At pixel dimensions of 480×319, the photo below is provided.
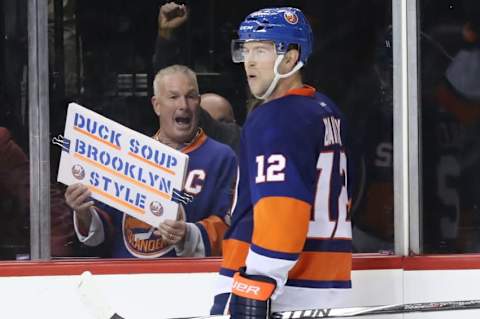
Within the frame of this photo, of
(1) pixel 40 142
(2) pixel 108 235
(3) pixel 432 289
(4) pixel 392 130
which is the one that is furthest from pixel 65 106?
(3) pixel 432 289

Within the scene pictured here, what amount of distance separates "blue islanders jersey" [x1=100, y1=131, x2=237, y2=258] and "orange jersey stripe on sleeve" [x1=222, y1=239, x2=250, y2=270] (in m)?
1.02

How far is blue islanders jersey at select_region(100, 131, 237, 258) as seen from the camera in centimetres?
477

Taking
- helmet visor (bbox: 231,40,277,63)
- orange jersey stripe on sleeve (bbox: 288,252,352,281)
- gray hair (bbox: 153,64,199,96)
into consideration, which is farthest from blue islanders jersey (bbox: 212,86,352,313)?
gray hair (bbox: 153,64,199,96)

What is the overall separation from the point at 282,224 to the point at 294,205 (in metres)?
0.07

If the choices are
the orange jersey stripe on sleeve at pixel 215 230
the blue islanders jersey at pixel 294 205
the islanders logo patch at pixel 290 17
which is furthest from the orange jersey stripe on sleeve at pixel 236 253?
the orange jersey stripe on sleeve at pixel 215 230

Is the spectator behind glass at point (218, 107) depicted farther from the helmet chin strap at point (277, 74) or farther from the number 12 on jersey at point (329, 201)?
the number 12 on jersey at point (329, 201)

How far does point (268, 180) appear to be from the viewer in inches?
136

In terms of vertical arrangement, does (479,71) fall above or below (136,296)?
above

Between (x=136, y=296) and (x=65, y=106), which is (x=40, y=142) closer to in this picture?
(x=65, y=106)

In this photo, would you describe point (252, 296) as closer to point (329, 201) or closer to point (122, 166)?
point (329, 201)

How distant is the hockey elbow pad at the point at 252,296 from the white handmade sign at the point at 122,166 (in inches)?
54.0

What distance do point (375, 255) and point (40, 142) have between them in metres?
1.52

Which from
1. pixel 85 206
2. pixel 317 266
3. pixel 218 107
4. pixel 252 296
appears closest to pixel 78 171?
pixel 85 206

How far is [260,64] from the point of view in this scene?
3775 mm
